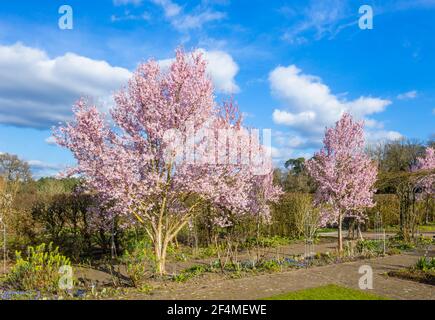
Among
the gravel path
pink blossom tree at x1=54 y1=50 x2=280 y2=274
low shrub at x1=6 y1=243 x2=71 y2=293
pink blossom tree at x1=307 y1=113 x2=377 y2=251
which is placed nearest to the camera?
the gravel path

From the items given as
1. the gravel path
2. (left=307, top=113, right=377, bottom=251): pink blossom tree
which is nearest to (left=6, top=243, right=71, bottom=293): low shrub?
the gravel path

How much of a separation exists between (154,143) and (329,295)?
6.38m

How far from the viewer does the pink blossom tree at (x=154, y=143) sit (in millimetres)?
10312

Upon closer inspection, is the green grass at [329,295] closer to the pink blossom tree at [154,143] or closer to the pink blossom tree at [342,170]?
the pink blossom tree at [154,143]

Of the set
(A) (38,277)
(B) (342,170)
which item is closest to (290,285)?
(A) (38,277)

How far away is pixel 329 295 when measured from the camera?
8.16 meters

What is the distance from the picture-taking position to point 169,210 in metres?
11.8

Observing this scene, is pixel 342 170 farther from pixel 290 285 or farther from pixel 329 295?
pixel 329 295

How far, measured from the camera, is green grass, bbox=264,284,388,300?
26.1ft

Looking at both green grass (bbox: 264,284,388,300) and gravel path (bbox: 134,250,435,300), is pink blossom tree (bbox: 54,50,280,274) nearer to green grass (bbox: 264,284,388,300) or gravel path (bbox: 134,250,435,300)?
gravel path (bbox: 134,250,435,300)

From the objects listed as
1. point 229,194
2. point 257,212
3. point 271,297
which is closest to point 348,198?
point 257,212

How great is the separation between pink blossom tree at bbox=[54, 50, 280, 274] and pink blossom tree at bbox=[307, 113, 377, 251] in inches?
210

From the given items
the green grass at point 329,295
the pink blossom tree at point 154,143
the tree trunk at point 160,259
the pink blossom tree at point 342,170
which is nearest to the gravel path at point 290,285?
the green grass at point 329,295
